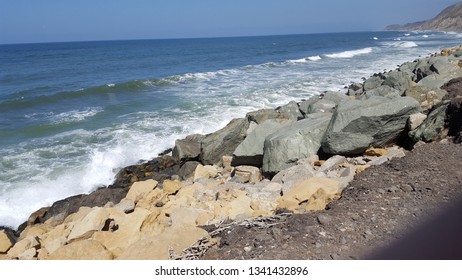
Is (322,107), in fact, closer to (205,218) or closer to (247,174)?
(247,174)

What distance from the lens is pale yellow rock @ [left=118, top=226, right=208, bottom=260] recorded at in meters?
4.27

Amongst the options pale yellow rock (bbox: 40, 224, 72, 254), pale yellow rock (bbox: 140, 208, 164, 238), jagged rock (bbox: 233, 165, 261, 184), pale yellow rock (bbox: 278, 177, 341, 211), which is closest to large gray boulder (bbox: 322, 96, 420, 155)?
jagged rock (bbox: 233, 165, 261, 184)

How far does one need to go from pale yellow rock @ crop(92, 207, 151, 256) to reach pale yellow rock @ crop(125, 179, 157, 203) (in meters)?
1.76

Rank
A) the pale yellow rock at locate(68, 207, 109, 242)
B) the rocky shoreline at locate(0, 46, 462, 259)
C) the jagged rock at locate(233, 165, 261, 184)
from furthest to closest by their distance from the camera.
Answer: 1. the jagged rock at locate(233, 165, 261, 184)
2. the pale yellow rock at locate(68, 207, 109, 242)
3. the rocky shoreline at locate(0, 46, 462, 259)

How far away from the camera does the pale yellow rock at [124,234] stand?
5230 millimetres

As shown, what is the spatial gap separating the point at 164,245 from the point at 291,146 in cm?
396

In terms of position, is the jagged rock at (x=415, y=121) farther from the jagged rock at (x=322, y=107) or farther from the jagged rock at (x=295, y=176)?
the jagged rock at (x=322, y=107)

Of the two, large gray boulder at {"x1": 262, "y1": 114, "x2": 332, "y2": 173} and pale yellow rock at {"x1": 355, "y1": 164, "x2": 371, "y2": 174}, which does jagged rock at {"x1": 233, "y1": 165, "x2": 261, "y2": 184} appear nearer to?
large gray boulder at {"x1": 262, "y1": 114, "x2": 332, "y2": 173}

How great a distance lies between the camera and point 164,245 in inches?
172

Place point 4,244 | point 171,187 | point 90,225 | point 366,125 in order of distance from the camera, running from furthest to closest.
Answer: point 171,187
point 366,125
point 4,244
point 90,225

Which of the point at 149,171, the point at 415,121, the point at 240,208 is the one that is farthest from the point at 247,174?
the point at 415,121

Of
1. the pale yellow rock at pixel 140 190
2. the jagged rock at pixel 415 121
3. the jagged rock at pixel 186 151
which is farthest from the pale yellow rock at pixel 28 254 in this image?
the jagged rock at pixel 415 121
